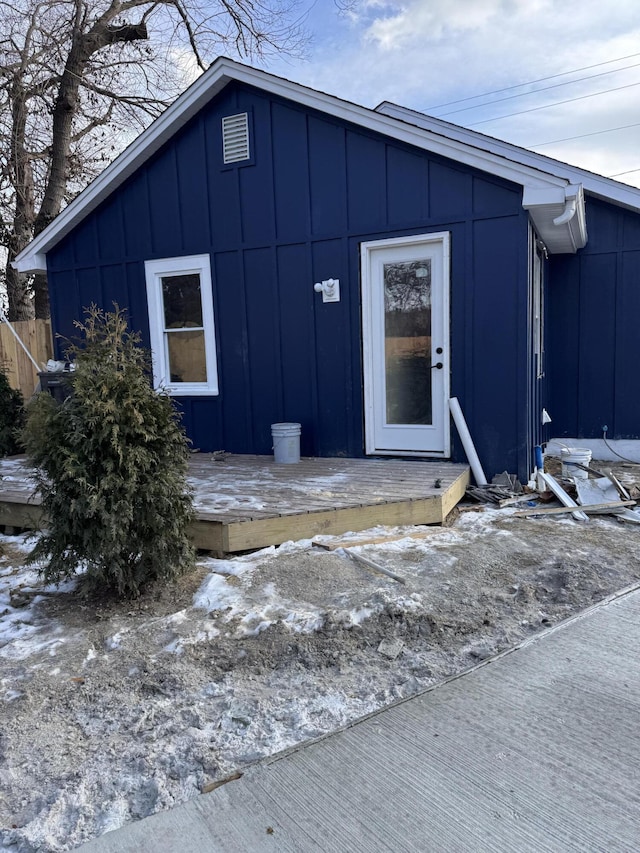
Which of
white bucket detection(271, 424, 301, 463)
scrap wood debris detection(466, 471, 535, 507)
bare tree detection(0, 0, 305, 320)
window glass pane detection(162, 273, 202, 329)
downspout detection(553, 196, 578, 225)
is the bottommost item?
scrap wood debris detection(466, 471, 535, 507)

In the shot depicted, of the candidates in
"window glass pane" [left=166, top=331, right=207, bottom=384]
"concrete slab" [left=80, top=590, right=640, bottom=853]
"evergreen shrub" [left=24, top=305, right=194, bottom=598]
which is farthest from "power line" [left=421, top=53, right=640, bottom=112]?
"concrete slab" [left=80, top=590, right=640, bottom=853]

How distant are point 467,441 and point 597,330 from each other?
9.39ft

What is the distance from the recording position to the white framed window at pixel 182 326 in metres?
6.86

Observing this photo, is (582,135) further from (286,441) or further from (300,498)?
(300,498)

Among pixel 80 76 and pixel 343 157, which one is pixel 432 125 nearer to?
pixel 343 157

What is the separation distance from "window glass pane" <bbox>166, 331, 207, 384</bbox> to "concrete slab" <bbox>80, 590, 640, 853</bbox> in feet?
17.1

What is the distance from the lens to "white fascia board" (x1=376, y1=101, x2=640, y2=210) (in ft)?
22.2

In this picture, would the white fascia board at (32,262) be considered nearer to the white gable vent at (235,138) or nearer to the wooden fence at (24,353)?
the wooden fence at (24,353)

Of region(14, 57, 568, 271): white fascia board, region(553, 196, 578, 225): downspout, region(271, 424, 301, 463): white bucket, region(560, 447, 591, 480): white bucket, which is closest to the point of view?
region(553, 196, 578, 225): downspout

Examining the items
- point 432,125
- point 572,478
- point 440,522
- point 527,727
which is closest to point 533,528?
point 440,522

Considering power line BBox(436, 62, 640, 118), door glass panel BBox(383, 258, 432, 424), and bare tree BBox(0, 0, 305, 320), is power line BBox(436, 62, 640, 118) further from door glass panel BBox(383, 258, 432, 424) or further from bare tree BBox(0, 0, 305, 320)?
A: door glass panel BBox(383, 258, 432, 424)

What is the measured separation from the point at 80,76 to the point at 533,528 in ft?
44.7

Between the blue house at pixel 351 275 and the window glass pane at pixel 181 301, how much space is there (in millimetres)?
29

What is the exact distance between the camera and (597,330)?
23.9ft
